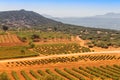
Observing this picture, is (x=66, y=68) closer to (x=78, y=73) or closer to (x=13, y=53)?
(x=78, y=73)

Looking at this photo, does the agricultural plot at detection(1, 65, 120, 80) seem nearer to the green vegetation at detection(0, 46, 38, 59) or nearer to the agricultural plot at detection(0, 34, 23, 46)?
the green vegetation at detection(0, 46, 38, 59)

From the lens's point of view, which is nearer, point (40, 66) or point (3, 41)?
point (40, 66)

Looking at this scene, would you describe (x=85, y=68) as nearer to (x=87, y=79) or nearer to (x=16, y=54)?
(x=87, y=79)

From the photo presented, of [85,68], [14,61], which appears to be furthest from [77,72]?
[14,61]

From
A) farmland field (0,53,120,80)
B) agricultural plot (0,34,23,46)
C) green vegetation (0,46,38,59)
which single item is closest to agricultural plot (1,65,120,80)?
farmland field (0,53,120,80)

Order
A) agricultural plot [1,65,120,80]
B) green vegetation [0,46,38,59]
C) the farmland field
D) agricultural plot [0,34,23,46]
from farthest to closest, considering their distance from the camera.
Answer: agricultural plot [0,34,23,46], green vegetation [0,46,38,59], the farmland field, agricultural plot [1,65,120,80]

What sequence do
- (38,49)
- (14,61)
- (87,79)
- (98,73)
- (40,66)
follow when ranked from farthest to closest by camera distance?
(38,49)
(14,61)
(40,66)
(98,73)
(87,79)

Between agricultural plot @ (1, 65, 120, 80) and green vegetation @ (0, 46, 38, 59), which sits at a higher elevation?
green vegetation @ (0, 46, 38, 59)

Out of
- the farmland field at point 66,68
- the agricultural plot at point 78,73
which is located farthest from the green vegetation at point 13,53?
the agricultural plot at point 78,73
